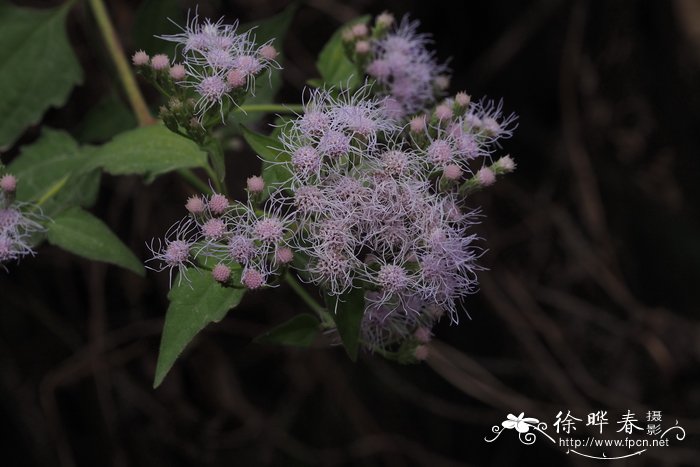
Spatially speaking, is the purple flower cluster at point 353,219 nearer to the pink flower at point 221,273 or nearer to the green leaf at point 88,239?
the pink flower at point 221,273

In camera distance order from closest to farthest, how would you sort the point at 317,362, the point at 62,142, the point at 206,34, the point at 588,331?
the point at 206,34, the point at 62,142, the point at 317,362, the point at 588,331

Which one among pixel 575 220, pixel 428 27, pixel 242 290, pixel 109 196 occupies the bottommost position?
pixel 242 290

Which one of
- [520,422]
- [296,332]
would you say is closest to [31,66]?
[296,332]

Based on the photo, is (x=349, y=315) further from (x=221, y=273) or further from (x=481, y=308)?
(x=481, y=308)

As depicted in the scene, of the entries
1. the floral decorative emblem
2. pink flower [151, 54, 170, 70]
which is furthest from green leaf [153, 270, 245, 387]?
the floral decorative emblem

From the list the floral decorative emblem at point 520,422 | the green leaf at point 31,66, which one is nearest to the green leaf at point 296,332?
the green leaf at point 31,66

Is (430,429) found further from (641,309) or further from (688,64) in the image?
(688,64)

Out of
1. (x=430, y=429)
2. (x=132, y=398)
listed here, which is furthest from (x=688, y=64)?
(x=132, y=398)
